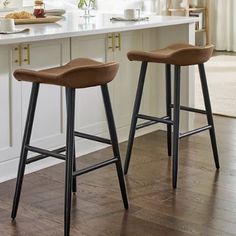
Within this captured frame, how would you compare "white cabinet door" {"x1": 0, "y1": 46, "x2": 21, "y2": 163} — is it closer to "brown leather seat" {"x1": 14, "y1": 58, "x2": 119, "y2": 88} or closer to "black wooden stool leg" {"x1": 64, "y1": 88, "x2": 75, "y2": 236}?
"brown leather seat" {"x1": 14, "y1": 58, "x2": 119, "y2": 88}

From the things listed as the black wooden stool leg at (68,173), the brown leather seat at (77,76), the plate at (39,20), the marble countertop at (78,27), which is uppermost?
the plate at (39,20)

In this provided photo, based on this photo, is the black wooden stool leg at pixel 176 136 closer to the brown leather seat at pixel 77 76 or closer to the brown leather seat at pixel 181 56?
the brown leather seat at pixel 181 56

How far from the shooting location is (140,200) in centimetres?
332

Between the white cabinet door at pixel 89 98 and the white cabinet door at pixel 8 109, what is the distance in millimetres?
530

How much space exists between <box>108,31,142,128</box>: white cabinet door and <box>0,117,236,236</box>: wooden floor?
0.40 metres

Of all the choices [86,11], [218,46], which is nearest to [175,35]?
[86,11]

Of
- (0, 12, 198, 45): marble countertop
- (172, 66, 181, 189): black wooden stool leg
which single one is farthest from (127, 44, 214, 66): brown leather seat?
(0, 12, 198, 45): marble countertop

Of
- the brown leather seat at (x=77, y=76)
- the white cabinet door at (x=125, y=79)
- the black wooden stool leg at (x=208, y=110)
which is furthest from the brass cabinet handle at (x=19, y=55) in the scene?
the black wooden stool leg at (x=208, y=110)

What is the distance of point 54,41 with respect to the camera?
3.82 meters

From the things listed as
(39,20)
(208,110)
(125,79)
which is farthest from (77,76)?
(125,79)

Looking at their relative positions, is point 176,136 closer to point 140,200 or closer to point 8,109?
point 140,200

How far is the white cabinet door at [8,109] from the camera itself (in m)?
3.54

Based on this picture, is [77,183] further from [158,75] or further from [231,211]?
[158,75]

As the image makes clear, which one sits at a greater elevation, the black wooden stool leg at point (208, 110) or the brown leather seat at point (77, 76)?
the brown leather seat at point (77, 76)
